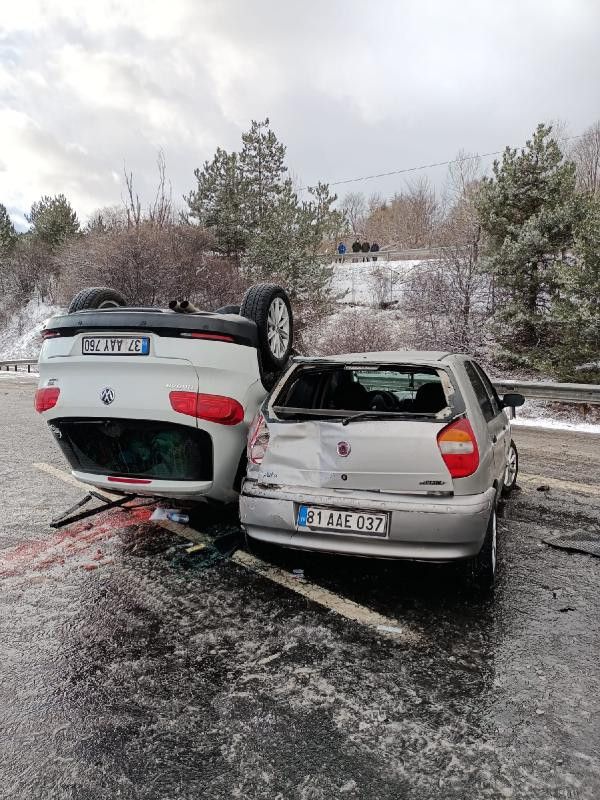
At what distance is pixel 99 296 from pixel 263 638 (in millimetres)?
3326

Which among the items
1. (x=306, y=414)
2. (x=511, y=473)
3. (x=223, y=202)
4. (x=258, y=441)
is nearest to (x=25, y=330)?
(x=223, y=202)

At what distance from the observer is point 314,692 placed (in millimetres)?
2309

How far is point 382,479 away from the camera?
3021 millimetres

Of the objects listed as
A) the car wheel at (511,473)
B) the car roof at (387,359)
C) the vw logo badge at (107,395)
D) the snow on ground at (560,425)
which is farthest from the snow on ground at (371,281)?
the vw logo badge at (107,395)

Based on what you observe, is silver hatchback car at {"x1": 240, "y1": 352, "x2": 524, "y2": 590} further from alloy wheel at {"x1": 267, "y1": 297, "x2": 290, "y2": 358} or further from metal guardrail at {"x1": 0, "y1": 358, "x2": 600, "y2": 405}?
metal guardrail at {"x1": 0, "y1": 358, "x2": 600, "y2": 405}

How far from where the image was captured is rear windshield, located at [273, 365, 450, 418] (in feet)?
11.7

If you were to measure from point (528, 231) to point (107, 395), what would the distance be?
16527mm

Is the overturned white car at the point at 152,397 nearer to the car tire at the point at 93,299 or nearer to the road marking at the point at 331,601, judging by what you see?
the road marking at the point at 331,601

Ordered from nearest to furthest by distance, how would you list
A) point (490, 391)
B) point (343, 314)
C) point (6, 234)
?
point (490, 391) < point (343, 314) < point (6, 234)

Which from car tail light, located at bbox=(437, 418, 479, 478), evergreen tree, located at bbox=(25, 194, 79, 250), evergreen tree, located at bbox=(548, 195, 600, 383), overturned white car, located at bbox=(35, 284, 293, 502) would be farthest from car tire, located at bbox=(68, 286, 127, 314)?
evergreen tree, located at bbox=(25, 194, 79, 250)

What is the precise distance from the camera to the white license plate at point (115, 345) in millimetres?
3504

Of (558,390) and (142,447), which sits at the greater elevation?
(142,447)

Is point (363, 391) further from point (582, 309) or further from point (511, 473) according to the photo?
point (582, 309)

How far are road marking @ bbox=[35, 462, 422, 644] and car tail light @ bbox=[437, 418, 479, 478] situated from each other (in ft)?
2.90
